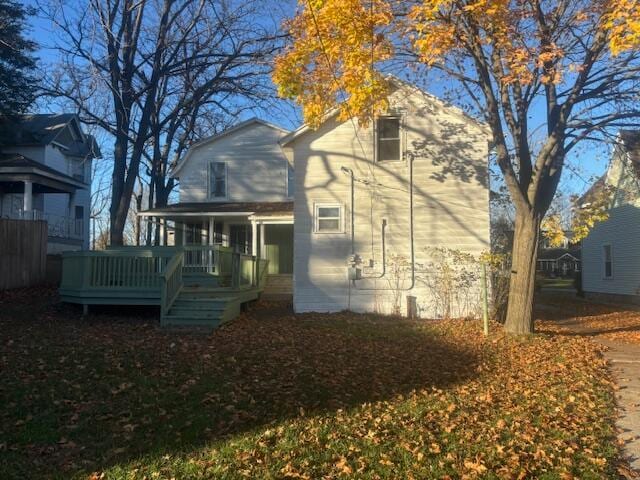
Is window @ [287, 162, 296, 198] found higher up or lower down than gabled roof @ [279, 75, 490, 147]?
lower down

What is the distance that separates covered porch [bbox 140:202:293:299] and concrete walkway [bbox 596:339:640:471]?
10809mm

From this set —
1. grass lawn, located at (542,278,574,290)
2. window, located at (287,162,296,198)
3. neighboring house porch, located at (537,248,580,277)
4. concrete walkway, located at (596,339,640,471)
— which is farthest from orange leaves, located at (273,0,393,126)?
neighboring house porch, located at (537,248,580,277)

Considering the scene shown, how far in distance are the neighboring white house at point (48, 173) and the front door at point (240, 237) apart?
612cm

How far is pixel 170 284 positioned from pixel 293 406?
6320 millimetres

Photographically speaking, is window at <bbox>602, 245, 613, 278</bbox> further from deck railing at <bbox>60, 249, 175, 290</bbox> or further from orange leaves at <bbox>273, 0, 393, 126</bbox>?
deck railing at <bbox>60, 249, 175, 290</bbox>

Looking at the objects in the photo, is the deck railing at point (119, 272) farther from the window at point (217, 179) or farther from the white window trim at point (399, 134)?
the window at point (217, 179)

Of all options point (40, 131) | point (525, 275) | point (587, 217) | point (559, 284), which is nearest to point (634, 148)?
point (587, 217)

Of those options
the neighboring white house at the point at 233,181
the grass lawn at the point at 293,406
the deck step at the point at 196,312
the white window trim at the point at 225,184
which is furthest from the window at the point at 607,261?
the deck step at the point at 196,312

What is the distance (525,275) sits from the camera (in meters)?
12.8

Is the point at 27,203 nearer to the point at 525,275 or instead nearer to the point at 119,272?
the point at 119,272

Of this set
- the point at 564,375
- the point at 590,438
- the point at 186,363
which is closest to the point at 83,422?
the point at 186,363

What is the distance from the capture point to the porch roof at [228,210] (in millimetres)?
20339

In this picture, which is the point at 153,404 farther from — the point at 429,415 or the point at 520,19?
the point at 520,19

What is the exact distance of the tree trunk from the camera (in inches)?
500
